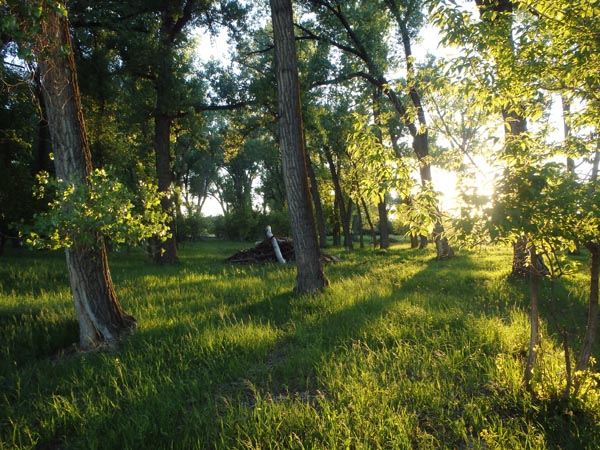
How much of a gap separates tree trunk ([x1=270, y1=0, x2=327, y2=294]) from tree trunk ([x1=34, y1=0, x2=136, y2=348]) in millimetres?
3712

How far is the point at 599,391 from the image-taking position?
10.6 feet

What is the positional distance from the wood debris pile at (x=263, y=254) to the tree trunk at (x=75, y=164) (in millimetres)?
9146

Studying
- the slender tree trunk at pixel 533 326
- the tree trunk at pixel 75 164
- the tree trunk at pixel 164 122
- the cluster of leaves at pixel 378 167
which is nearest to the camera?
the slender tree trunk at pixel 533 326

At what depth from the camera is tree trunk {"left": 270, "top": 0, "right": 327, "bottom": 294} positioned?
284 inches

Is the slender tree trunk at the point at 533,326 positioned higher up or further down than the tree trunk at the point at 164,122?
further down

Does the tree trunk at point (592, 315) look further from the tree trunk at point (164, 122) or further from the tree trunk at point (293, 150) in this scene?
the tree trunk at point (164, 122)

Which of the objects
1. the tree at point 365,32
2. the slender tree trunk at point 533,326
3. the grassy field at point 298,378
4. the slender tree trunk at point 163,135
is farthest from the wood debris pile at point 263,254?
the slender tree trunk at point 533,326

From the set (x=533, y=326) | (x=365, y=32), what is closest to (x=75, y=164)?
(x=533, y=326)

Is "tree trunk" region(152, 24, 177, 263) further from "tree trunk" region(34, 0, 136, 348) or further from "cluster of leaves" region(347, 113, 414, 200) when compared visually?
"cluster of leaves" region(347, 113, 414, 200)

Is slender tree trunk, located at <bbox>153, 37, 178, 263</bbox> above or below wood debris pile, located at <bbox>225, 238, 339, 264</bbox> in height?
above

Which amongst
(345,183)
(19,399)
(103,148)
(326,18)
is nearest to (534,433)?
(19,399)

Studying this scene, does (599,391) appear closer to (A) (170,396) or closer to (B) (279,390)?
(B) (279,390)

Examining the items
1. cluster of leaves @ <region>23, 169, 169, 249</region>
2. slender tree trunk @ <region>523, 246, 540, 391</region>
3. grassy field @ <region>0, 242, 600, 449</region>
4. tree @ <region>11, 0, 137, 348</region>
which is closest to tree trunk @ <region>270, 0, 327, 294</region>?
grassy field @ <region>0, 242, 600, 449</region>

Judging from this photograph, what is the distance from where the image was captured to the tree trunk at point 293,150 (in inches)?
284
